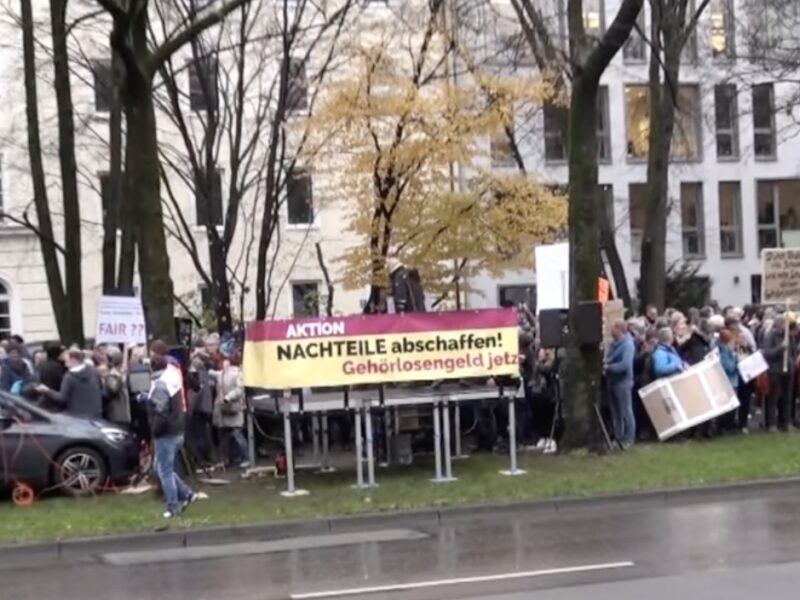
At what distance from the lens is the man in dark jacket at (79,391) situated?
18.0 metres

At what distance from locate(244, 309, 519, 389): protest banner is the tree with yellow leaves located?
34.4 ft

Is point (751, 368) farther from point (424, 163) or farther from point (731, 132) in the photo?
point (731, 132)

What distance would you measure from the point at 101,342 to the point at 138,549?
5.17 meters

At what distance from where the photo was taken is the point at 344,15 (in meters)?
28.8

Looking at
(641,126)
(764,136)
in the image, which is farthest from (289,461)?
(764,136)

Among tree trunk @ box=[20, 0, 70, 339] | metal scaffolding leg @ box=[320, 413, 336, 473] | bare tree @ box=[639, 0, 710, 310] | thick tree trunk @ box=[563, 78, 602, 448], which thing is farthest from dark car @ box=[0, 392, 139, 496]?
bare tree @ box=[639, 0, 710, 310]

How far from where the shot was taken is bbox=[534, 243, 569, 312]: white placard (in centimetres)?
2120

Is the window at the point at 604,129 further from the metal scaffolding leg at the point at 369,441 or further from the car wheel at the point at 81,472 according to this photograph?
the car wheel at the point at 81,472

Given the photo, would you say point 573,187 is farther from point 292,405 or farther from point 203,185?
point 203,185

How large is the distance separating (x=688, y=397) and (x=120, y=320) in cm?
786

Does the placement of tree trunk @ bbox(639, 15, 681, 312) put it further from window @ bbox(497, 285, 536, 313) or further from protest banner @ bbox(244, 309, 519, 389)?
protest banner @ bbox(244, 309, 519, 389)

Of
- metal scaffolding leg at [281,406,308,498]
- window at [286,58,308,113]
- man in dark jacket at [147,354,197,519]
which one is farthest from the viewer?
window at [286,58,308,113]

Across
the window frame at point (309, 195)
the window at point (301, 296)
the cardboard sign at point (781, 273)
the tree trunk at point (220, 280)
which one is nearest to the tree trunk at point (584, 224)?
the cardboard sign at point (781, 273)

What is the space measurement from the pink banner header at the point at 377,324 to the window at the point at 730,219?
113ft
